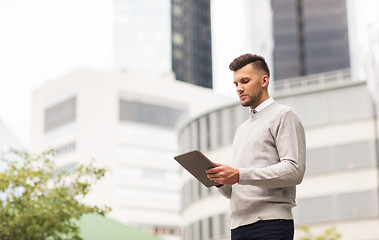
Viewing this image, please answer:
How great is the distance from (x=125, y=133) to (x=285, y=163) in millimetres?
93500

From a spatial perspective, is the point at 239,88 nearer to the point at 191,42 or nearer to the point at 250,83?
the point at 250,83

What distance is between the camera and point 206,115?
44.9 meters

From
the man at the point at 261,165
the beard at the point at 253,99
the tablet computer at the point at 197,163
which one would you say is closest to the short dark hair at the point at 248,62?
the man at the point at 261,165

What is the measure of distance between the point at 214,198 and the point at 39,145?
65.5 metres

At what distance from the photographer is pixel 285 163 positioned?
3.09 meters

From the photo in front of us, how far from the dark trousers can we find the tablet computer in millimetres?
297

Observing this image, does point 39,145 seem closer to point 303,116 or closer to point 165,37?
point 165,37

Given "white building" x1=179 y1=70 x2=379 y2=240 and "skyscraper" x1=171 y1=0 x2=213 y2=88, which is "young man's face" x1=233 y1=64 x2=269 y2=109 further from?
"skyscraper" x1=171 y1=0 x2=213 y2=88

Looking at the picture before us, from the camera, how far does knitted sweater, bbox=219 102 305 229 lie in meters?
3.08

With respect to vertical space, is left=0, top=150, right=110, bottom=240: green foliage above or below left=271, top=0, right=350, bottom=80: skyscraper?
below

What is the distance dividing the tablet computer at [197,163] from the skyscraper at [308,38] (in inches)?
4691

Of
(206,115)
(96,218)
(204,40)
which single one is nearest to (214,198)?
(206,115)

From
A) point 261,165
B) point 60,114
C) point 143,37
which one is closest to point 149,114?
point 60,114

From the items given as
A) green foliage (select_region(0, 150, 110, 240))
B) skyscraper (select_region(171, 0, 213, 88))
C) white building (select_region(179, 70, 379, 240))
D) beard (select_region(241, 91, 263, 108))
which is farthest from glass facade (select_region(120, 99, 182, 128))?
beard (select_region(241, 91, 263, 108))
